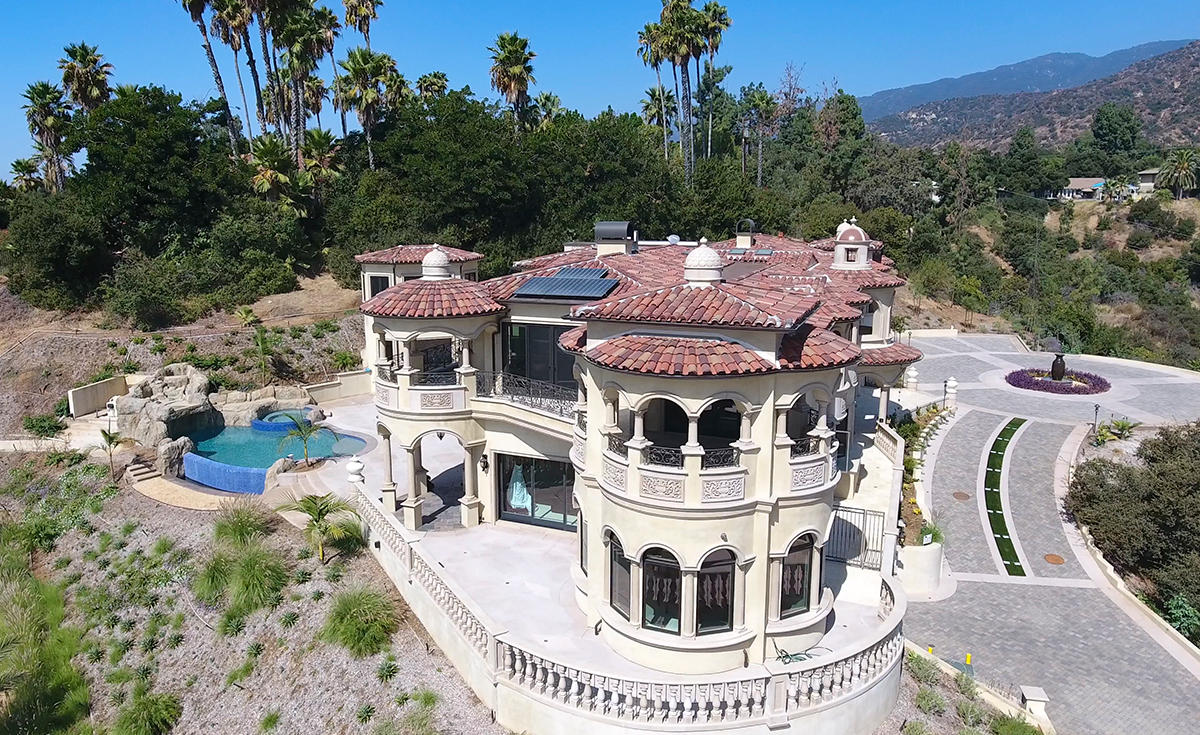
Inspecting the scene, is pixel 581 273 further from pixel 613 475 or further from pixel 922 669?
pixel 922 669

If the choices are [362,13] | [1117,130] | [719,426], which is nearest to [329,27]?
[362,13]

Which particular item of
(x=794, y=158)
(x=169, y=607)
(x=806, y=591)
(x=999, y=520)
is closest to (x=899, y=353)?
(x=999, y=520)

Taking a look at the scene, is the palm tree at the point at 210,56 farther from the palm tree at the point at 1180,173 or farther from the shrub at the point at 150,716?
the palm tree at the point at 1180,173

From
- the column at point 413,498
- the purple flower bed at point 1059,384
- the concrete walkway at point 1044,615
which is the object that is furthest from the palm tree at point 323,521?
the purple flower bed at point 1059,384

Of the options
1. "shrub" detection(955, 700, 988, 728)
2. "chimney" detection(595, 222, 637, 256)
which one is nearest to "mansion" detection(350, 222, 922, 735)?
"shrub" detection(955, 700, 988, 728)

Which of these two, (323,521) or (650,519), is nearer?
(650,519)
